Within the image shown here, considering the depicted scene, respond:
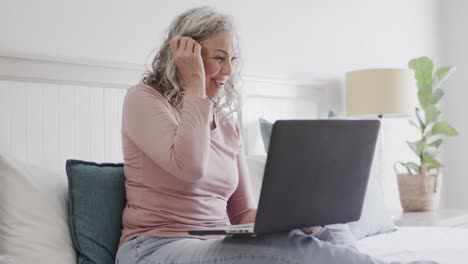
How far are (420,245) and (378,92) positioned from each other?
3.70ft

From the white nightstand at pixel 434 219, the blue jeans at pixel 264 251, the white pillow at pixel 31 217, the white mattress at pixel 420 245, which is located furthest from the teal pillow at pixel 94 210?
the white nightstand at pixel 434 219

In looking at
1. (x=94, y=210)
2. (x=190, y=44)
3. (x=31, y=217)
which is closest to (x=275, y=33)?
(x=190, y=44)

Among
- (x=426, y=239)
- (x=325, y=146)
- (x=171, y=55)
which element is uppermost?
(x=171, y=55)

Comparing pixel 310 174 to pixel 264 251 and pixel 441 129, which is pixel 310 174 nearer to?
pixel 264 251

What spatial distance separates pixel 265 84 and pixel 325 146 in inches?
63.6

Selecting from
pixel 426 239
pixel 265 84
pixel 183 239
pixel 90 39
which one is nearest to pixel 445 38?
pixel 265 84

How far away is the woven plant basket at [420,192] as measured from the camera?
3.62 meters

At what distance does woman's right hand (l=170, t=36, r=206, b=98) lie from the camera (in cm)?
175

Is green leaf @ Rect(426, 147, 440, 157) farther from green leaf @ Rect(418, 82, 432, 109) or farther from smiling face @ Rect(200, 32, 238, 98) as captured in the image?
smiling face @ Rect(200, 32, 238, 98)

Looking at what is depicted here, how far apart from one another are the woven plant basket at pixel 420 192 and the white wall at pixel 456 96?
0.97 m

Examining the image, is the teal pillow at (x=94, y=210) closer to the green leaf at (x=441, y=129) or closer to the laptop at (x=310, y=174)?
the laptop at (x=310, y=174)

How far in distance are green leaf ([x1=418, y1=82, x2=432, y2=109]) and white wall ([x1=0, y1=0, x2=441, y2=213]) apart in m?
0.23

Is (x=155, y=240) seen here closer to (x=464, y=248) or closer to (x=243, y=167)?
(x=243, y=167)

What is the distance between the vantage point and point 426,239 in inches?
96.7
